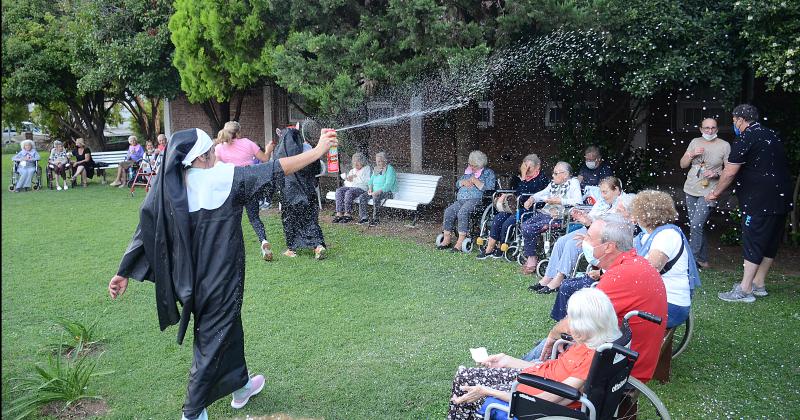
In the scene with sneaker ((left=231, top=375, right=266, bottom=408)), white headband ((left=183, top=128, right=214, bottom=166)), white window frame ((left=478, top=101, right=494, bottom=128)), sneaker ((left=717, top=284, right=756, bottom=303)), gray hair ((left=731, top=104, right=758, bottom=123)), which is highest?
white window frame ((left=478, top=101, right=494, bottom=128))

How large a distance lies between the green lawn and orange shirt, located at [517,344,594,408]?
1.17 meters

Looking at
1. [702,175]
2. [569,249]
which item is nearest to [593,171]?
[702,175]

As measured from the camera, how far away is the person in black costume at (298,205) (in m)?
9.36

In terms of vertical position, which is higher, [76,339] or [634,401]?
[634,401]

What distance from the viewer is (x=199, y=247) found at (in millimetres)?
4301

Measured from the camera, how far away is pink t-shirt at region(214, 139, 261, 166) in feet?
33.0

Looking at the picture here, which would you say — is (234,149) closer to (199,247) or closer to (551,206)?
(551,206)

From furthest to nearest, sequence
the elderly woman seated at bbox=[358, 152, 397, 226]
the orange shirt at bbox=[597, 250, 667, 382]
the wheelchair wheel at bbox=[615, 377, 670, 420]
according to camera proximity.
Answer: the elderly woman seated at bbox=[358, 152, 397, 226] < the orange shirt at bbox=[597, 250, 667, 382] < the wheelchair wheel at bbox=[615, 377, 670, 420]

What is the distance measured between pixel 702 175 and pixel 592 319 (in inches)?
218

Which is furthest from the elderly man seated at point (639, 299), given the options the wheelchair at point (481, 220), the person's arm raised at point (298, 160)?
the wheelchair at point (481, 220)

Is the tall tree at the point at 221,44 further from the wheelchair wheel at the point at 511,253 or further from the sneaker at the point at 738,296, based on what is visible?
the sneaker at the point at 738,296

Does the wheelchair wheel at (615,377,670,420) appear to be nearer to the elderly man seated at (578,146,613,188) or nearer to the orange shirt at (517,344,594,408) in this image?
the orange shirt at (517,344,594,408)

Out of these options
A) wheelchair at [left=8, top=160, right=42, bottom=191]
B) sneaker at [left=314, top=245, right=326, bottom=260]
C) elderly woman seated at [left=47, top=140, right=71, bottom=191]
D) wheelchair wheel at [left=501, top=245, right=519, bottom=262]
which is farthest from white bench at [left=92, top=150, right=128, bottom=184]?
wheelchair wheel at [left=501, top=245, right=519, bottom=262]

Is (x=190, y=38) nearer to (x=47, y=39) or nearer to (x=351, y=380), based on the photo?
(x=47, y=39)
